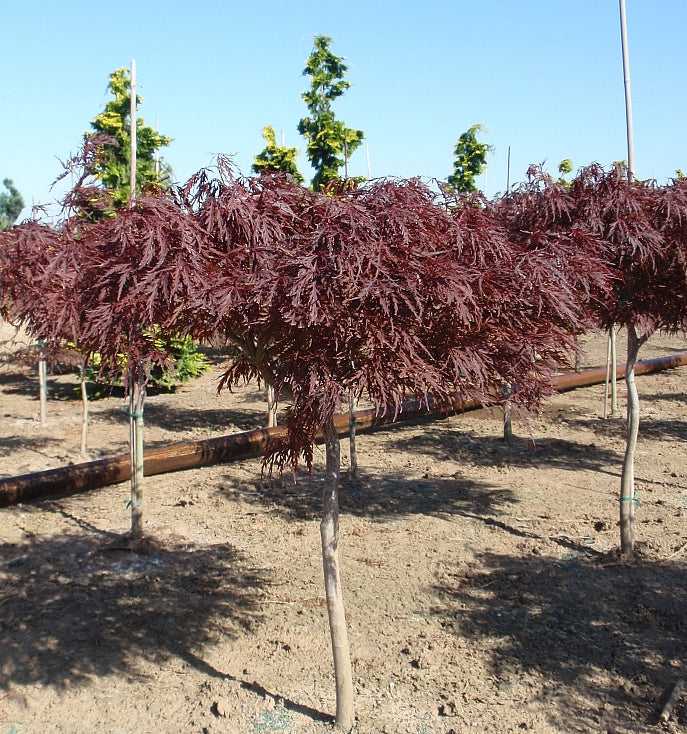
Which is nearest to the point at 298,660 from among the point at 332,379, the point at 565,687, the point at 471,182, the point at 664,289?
the point at 565,687

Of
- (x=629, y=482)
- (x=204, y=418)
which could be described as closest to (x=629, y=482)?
(x=629, y=482)

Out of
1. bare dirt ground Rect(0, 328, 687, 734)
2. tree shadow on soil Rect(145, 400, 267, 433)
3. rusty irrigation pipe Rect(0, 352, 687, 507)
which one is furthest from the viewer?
tree shadow on soil Rect(145, 400, 267, 433)

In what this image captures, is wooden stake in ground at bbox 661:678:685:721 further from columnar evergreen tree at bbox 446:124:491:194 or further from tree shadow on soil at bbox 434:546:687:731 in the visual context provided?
columnar evergreen tree at bbox 446:124:491:194

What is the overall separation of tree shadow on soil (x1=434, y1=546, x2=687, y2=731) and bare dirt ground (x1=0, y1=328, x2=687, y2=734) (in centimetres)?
1

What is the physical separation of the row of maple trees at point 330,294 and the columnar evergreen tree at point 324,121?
32.6 ft

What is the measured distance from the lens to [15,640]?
4.73 metres

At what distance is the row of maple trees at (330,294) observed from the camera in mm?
3064

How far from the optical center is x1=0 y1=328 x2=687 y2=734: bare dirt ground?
409 centimetres

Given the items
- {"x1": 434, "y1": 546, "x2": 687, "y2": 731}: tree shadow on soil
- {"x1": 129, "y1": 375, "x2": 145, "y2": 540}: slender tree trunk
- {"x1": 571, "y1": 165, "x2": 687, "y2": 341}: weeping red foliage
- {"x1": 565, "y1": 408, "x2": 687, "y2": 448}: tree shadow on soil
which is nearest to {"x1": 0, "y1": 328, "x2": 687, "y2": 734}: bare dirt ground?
{"x1": 434, "y1": 546, "x2": 687, "y2": 731}: tree shadow on soil

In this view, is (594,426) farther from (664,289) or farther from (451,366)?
(451,366)

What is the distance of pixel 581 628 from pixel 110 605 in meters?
3.09

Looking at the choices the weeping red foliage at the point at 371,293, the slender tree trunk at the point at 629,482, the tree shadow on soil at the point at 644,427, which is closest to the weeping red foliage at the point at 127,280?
the weeping red foliage at the point at 371,293

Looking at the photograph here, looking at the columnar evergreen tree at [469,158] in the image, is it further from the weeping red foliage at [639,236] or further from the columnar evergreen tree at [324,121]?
the weeping red foliage at [639,236]

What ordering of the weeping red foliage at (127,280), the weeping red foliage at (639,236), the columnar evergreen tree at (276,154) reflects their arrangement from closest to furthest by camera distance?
the weeping red foliage at (127,280) → the weeping red foliage at (639,236) → the columnar evergreen tree at (276,154)
